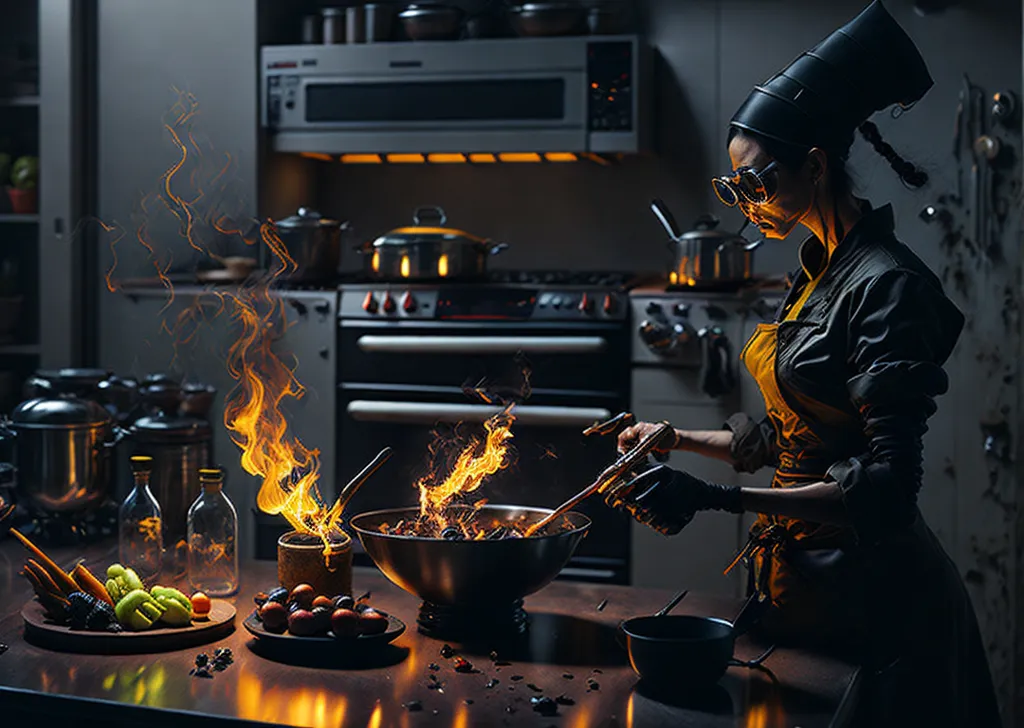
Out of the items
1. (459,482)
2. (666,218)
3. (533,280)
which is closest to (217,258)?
(533,280)

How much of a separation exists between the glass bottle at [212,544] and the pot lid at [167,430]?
466 millimetres

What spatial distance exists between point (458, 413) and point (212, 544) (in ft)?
6.75

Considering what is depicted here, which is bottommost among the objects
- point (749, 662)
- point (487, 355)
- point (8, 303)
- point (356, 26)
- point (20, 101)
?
point (749, 662)

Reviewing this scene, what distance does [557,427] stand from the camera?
4.06 meters

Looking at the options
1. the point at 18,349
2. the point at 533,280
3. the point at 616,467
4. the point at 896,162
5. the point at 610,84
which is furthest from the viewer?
the point at 18,349

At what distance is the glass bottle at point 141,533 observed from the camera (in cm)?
214

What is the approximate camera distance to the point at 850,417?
6.19ft

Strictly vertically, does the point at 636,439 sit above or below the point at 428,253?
below

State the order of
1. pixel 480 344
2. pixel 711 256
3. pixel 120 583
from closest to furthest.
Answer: pixel 120 583
pixel 711 256
pixel 480 344

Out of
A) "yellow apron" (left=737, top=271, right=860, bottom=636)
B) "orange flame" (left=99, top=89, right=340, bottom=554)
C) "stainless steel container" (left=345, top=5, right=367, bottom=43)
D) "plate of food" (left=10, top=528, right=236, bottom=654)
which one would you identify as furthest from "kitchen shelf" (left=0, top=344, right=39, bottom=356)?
"yellow apron" (left=737, top=271, right=860, bottom=636)

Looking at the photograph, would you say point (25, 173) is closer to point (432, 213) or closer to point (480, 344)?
point (432, 213)

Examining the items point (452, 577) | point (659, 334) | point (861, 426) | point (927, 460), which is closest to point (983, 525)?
point (927, 460)

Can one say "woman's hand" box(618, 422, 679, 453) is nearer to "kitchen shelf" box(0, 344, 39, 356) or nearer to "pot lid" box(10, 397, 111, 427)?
"pot lid" box(10, 397, 111, 427)

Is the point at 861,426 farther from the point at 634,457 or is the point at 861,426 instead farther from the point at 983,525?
the point at 983,525
